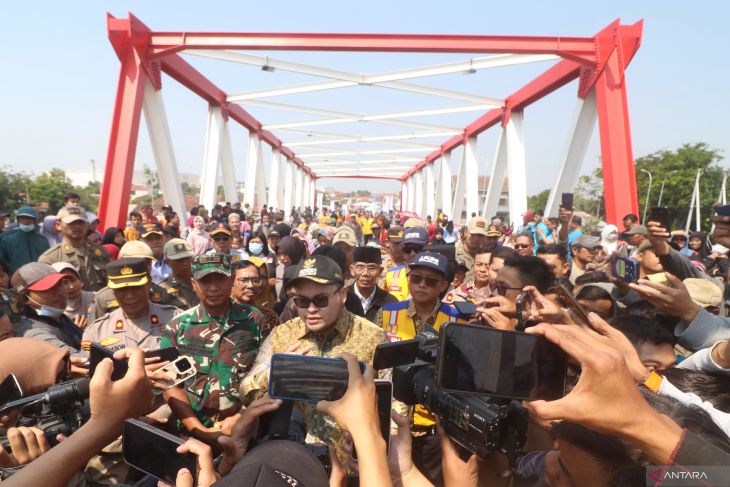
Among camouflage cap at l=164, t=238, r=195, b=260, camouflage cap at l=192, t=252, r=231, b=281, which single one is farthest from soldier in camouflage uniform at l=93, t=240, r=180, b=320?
camouflage cap at l=192, t=252, r=231, b=281

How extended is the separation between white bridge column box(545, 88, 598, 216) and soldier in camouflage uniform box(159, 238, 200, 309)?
11.3m

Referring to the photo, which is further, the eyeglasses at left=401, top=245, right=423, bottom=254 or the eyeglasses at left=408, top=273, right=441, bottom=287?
the eyeglasses at left=401, top=245, right=423, bottom=254

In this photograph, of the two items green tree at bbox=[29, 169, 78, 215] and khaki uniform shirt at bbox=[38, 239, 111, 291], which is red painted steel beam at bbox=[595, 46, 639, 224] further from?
green tree at bbox=[29, 169, 78, 215]

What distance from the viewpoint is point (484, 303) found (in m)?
2.66

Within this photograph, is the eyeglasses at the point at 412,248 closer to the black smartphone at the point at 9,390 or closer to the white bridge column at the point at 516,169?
Result: the black smartphone at the point at 9,390

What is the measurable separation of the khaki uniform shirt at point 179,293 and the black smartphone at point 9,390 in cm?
275

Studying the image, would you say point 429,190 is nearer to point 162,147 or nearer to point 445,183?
point 445,183

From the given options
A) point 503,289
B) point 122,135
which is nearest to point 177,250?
point 503,289

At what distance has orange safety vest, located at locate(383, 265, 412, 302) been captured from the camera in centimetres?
466

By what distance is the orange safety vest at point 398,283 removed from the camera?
15.3 feet

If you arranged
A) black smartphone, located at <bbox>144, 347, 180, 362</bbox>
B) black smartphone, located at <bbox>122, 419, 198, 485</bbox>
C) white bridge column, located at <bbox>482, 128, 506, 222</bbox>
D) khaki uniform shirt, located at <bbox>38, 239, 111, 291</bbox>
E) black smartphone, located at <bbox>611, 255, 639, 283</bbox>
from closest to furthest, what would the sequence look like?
1. black smartphone, located at <bbox>122, 419, 198, 485</bbox>
2. black smartphone, located at <bbox>144, 347, 180, 362</bbox>
3. black smartphone, located at <bbox>611, 255, 639, 283</bbox>
4. khaki uniform shirt, located at <bbox>38, 239, 111, 291</bbox>
5. white bridge column, located at <bbox>482, 128, 506, 222</bbox>

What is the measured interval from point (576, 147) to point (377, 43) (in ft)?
21.5

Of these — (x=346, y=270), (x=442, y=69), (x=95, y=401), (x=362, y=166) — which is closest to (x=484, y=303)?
(x=95, y=401)

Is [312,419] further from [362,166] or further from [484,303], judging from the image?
[362,166]
